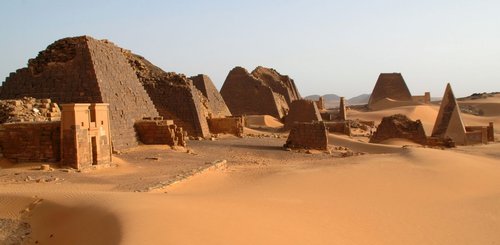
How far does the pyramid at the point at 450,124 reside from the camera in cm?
2602

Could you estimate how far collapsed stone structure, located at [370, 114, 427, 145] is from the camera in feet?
85.7

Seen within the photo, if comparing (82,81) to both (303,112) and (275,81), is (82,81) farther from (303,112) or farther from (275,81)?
(275,81)

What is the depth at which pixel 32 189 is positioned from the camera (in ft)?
30.2

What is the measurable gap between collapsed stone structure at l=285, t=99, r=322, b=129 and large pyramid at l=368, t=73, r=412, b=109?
2844 cm

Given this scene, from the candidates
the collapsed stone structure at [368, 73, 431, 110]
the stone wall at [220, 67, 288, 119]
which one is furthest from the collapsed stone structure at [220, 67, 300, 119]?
the collapsed stone structure at [368, 73, 431, 110]

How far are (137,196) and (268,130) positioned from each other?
27.4 meters

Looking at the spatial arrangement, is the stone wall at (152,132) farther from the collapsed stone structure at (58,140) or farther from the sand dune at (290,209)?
the collapsed stone structure at (58,140)

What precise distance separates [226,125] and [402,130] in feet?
29.0

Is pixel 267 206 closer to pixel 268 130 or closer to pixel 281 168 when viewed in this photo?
pixel 281 168

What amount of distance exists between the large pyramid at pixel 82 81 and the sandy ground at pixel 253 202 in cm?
161

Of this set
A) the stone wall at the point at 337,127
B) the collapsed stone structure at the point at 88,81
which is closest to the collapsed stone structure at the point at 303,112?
the stone wall at the point at 337,127

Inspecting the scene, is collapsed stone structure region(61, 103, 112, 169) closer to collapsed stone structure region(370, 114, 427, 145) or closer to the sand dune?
the sand dune

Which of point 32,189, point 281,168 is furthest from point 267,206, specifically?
point 281,168

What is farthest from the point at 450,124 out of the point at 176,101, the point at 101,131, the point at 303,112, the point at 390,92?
the point at 390,92
